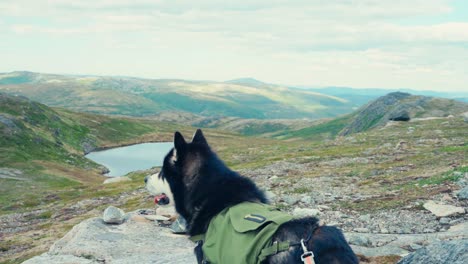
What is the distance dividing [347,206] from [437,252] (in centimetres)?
1234

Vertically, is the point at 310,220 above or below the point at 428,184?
above

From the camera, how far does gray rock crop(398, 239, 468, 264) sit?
8.26 meters

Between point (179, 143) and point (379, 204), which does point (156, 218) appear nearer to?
point (379, 204)

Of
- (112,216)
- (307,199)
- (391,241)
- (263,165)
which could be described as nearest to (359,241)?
(391,241)

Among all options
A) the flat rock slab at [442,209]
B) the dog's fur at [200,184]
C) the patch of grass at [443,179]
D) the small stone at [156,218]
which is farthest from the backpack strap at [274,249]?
the patch of grass at [443,179]

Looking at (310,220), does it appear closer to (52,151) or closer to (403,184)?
(403,184)

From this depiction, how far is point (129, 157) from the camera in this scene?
139 meters

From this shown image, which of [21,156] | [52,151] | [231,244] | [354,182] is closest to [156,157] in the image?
[52,151]

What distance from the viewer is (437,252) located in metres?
8.88

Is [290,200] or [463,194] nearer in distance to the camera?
[463,194]

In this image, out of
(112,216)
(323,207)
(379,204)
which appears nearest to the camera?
(112,216)

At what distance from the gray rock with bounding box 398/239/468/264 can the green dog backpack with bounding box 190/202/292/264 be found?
3.94m

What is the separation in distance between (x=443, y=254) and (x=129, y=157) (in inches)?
5355

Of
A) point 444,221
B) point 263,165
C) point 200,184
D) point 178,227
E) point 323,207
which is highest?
point 200,184
